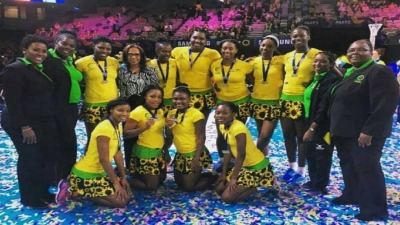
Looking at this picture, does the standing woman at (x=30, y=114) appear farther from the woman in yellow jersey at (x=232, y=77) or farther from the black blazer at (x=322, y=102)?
the black blazer at (x=322, y=102)

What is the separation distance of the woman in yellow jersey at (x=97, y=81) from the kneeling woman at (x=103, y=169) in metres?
0.49

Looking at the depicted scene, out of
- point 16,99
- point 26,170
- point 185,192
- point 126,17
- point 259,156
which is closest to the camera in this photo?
point 16,99

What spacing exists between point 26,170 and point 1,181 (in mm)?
1091

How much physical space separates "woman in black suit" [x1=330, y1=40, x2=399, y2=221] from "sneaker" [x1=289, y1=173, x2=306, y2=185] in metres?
0.85

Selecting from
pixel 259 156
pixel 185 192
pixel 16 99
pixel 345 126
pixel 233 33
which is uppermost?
pixel 233 33

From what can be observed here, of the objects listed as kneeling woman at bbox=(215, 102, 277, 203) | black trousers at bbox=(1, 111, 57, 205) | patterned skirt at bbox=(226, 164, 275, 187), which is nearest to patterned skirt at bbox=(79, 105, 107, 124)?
black trousers at bbox=(1, 111, 57, 205)

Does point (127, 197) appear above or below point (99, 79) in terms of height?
below

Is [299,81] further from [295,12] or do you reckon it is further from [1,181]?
[295,12]

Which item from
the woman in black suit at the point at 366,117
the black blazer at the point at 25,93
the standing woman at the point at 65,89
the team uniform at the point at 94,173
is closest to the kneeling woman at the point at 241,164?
the woman in black suit at the point at 366,117

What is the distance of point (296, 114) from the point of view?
3580mm

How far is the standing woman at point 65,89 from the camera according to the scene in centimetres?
315

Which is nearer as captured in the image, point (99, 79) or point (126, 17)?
point (99, 79)

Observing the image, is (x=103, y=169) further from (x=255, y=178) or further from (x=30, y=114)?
(x=255, y=178)

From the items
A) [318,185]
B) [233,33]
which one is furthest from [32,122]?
[233,33]
